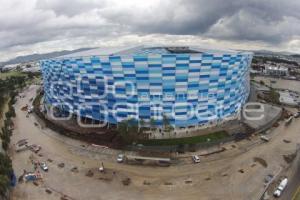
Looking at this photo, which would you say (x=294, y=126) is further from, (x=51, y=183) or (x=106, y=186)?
(x=51, y=183)

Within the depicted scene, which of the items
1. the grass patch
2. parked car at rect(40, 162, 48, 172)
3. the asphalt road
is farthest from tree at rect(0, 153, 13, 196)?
the asphalt road

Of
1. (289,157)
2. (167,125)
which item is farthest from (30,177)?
(289,157)

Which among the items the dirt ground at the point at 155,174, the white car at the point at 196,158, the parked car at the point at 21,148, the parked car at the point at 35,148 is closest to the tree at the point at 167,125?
the dirt ground at the point at 155,174

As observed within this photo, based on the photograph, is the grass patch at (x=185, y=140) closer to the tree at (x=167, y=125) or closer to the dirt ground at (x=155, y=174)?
the tree at (x=167, y=125)

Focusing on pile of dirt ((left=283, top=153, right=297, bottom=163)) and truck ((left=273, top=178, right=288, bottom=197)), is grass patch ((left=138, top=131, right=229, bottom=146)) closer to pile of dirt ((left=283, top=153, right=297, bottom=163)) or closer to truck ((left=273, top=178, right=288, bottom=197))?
pile of dirt ((left=283, top=153, right=297, bottom=163))

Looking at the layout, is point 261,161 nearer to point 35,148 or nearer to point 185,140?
point 185,140
